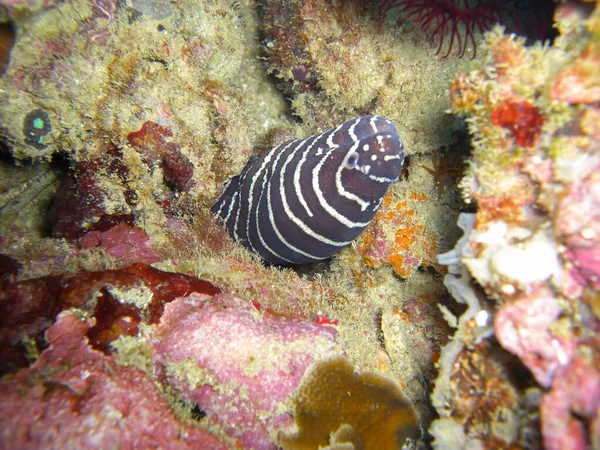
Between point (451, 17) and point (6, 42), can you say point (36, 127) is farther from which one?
point (451, 17)

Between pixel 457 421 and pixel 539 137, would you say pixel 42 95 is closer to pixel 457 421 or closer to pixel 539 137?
pixel 539 137

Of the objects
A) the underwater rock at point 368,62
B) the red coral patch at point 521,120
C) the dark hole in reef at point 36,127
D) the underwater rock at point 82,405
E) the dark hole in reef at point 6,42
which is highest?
the underwater rock at point 368,62

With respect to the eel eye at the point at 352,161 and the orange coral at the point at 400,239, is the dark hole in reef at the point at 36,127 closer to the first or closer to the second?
the eel eye at the point at 352,161

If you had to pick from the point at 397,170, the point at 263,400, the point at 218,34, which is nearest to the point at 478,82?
the point at 397,170

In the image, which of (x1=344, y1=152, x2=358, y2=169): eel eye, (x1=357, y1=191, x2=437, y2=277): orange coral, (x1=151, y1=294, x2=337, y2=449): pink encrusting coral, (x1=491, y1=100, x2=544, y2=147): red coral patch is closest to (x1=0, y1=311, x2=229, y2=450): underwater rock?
(x1=151, y1=294, x2=337, y2=449): pink encrusting coral

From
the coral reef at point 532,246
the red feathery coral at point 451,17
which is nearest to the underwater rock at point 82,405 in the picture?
the coral reef at point 532,246

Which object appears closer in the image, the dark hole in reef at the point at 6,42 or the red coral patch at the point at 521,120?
the red coral patch at the point at 521,120

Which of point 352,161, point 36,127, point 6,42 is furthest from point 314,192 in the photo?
point 6,42

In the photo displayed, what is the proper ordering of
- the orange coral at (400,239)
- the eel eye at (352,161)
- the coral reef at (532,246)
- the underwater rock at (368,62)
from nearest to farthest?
the coral reef at (532,246)
the eel eye at (352,161)
the underwater rock at (368,62)
the orange coral at (400,239)
